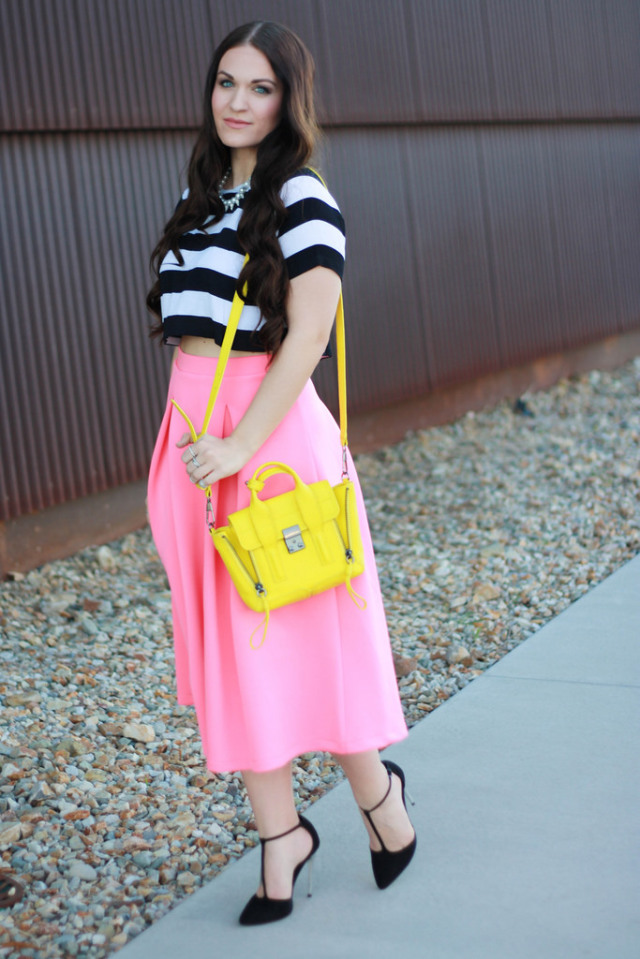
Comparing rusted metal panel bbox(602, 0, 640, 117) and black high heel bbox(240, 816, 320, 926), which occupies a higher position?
rusted metal panel bbox(602, 0, 640, 117)

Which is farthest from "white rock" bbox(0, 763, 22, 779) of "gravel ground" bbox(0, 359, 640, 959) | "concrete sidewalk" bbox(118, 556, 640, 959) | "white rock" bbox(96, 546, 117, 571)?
"white rock" bbox(96, 546, 117, 571)

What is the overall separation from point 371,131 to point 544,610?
11.4 feet

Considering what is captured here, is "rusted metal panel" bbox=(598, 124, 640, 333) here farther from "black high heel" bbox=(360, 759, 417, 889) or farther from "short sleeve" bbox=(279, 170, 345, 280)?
"black high heel" bbox=(360, 759, 417, 889)

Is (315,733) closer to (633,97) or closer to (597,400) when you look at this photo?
(597,400)

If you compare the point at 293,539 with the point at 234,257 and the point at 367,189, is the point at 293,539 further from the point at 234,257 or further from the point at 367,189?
the point at 367,189

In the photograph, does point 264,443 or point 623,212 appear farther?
point 623,212

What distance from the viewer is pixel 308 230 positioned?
2.09 meters

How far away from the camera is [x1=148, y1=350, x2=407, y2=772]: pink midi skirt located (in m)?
2.15

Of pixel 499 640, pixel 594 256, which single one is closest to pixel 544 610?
pixel 499 640

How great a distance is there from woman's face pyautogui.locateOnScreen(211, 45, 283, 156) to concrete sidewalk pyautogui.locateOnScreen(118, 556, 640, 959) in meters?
1.60

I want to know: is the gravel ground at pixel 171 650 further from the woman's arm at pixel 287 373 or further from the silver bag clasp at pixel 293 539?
the woman's arm at pixel 287 373

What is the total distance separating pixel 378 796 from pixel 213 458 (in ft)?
2.72

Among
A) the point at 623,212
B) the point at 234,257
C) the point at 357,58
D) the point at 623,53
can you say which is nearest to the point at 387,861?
the point at 234,257

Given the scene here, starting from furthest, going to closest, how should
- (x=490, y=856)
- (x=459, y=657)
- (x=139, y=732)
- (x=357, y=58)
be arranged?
(x=357, y=58) < (x=459, y=657) < (x=139, y=732) < (x=490, y=856)
